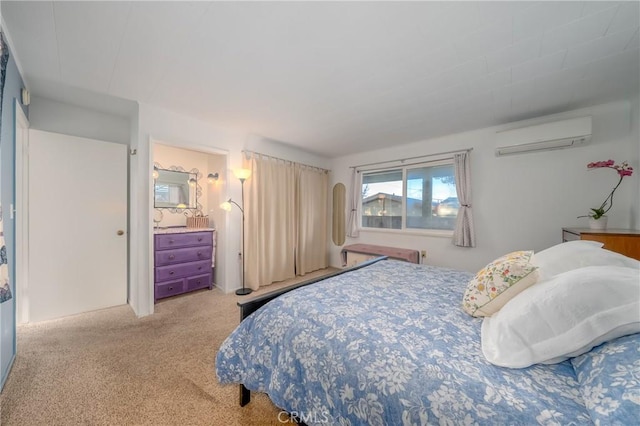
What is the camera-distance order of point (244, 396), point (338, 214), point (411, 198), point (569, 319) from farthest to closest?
point (338, 214) → point (411, 198) → point (244, 396) → point (569, 319)

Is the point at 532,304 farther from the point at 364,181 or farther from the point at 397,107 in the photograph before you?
the point at 364,181

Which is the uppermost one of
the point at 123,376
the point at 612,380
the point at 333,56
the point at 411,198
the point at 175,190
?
the point at 333,56

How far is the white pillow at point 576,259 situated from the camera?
3.53ft

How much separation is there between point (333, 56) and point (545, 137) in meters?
2.53

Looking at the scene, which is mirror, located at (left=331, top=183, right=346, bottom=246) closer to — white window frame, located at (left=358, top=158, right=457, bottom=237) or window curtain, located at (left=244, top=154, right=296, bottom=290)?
white window frame, located at (left=358, top=158, right=457, bottom=237)

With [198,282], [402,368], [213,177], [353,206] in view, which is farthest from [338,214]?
[402,368]

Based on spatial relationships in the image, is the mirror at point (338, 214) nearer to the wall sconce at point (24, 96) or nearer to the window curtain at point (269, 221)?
the window curtain at point (269, 221)

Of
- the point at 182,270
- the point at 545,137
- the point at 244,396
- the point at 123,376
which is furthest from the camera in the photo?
the point at 182,270

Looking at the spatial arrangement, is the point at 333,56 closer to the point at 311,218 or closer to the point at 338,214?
the point at 311,218

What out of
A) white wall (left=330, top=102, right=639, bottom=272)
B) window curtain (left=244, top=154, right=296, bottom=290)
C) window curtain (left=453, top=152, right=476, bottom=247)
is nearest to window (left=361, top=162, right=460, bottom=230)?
window curtain (left=453, top=152, right=476, bottom=247)

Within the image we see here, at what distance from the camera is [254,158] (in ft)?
11.4

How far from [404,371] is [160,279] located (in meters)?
3.22

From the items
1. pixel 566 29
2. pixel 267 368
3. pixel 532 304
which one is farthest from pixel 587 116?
pixel 267 368

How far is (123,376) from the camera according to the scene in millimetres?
1616
